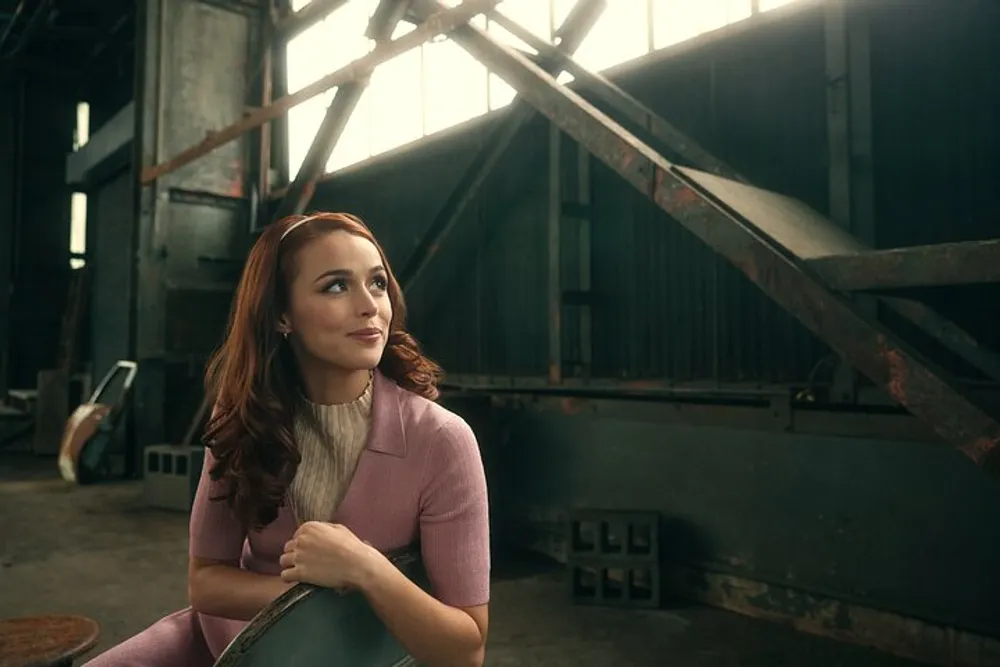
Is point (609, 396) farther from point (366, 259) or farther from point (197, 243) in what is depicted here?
point (197, 243)

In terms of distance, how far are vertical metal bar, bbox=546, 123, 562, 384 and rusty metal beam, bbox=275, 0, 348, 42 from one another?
3.96 metres

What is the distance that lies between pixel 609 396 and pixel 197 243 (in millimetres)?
5572

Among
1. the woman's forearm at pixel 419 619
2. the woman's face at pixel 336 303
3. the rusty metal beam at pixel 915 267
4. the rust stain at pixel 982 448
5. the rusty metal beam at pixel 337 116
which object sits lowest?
the woman's forearm at pixel 419 619

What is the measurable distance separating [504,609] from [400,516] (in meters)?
2.86

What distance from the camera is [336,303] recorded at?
142 cm

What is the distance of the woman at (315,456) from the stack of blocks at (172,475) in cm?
548

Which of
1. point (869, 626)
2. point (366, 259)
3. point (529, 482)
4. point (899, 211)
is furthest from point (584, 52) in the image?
point (366, 259)

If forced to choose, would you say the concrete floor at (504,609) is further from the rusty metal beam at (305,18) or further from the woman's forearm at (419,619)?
the rusty metal beam at (305,18)

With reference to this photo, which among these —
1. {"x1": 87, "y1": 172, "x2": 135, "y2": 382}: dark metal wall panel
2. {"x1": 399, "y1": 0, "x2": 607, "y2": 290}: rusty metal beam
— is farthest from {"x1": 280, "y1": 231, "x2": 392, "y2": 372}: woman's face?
{"x1": 87, "y1": 172, "x2": 135, "y2": 382}: dark metal wall panel

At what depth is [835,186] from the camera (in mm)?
3736

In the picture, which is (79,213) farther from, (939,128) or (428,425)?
(428,425)

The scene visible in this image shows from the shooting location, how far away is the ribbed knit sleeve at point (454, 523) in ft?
4.38

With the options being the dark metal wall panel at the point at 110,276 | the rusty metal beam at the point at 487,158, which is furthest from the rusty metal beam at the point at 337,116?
the dark metal wall panel at the point at 110,276

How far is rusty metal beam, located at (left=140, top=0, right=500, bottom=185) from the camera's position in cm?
377
